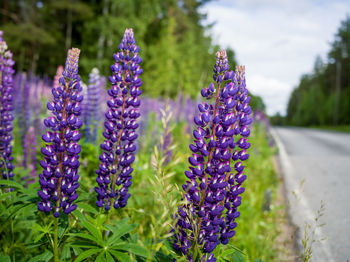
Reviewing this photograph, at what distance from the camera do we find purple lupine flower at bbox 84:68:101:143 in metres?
3.74

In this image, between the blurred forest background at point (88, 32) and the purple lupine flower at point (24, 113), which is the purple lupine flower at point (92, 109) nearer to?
the purple lupine flower at point (24, 113)

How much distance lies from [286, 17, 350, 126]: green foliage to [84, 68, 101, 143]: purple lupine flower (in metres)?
51.0

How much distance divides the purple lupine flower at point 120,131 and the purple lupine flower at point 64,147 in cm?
20

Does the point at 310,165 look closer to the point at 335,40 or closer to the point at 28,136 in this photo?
the point at 28,136

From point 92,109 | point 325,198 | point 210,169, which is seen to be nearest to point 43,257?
point 210,169

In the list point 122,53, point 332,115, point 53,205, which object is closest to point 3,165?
point 53,205

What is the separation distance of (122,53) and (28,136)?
2034 mm

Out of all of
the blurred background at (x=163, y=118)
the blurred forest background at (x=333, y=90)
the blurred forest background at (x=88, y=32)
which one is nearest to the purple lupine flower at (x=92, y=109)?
the blurred background at (x=163, y=118)

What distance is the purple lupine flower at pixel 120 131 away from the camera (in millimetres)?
1735

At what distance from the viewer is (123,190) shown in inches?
69.4

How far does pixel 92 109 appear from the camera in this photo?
3.95 meters

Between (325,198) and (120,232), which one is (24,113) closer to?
(120,232)

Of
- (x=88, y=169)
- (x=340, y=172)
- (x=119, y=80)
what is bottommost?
(x=340, y=172)

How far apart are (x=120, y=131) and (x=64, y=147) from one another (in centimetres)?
35
